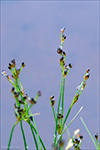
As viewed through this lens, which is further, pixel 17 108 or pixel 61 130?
pixel 61 130

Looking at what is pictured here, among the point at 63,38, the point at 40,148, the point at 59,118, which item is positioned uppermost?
the point at 63,38

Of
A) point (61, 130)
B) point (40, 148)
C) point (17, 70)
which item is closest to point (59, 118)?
point (61, 130)

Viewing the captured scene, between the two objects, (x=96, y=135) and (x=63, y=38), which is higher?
(x=63, y=38)

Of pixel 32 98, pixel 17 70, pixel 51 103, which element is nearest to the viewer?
pixel 32 98

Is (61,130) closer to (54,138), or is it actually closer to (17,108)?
(54,138)

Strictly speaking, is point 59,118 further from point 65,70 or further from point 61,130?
point 65,70

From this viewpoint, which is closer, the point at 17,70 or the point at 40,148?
the point at 17,70

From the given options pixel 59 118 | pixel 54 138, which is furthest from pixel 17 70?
pixel 54 138

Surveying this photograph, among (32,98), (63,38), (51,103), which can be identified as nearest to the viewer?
(32,98)

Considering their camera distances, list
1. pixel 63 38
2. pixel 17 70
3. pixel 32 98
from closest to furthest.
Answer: pixel 32 98
pixel 17 70
pixel 63 38
